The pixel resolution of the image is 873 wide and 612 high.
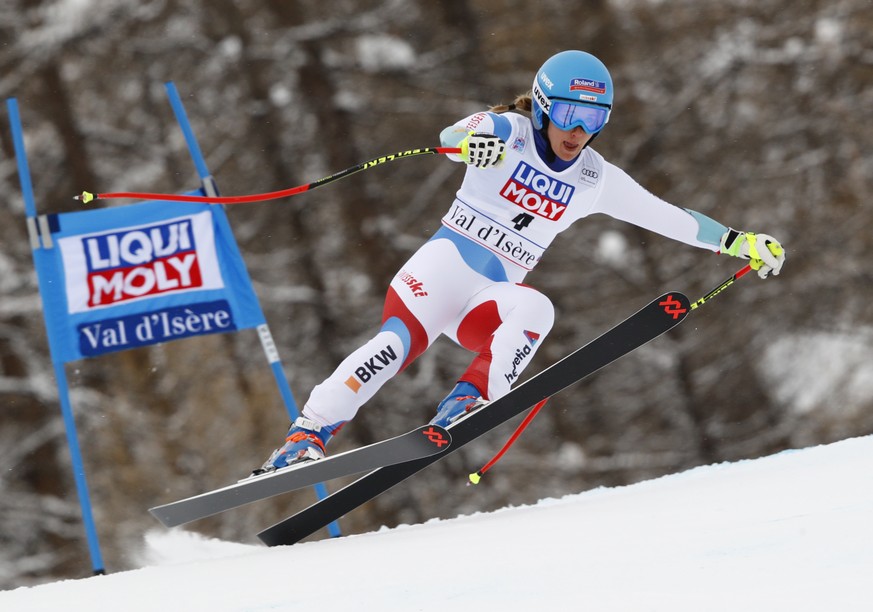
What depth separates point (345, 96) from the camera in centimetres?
1098

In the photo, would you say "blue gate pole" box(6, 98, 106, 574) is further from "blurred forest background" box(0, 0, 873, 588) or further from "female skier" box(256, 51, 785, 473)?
"blurred forest background" box(0, 0, 873, 588)

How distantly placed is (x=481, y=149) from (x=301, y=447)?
1.13 meters

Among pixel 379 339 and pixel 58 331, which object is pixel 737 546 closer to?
pixel 379 339

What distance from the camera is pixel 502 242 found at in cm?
363

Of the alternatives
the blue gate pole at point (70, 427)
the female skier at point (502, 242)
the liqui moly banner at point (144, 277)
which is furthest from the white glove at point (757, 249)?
the blue gate pole at point (70, 427)

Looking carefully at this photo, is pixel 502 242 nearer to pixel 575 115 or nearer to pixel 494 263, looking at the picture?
pixel 494 263

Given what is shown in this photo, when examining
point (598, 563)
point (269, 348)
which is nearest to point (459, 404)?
point (598, 563)

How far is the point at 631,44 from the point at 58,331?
296 inches

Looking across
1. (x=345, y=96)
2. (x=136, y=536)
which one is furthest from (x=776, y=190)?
(x=136, y=536)

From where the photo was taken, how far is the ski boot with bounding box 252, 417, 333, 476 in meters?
3.42

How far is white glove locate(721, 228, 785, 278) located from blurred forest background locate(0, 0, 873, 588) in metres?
6.97

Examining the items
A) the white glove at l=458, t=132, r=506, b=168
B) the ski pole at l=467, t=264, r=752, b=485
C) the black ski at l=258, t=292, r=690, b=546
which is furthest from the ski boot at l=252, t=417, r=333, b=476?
the white glove at l=458, t=132, r=506, b=168

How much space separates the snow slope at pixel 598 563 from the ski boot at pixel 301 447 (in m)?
0.27

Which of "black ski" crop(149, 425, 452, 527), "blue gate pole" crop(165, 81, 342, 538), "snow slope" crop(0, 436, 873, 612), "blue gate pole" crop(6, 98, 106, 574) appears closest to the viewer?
"snow slope" crop(0, 436, 873, 612)
